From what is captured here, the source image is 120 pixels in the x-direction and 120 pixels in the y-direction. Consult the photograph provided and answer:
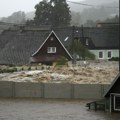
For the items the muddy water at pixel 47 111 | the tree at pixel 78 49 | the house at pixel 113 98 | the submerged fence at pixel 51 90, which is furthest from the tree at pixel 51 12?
the house at pixel 113 98

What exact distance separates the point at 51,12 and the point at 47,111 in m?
71.5

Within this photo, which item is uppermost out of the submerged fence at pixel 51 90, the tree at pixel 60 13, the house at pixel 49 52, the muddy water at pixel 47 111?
the tree at pixel 60 13

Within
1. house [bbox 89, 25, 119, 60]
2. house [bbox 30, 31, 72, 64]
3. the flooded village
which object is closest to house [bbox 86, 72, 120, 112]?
the flooded village

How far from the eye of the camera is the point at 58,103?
4044cm

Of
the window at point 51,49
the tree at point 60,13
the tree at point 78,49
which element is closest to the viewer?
the window at point 51,49

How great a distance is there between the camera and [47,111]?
116ft

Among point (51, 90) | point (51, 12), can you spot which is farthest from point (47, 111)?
point (51, 12)

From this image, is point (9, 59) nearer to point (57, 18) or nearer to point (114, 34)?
point (114, 34)

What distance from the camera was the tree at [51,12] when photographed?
103938 millimetres

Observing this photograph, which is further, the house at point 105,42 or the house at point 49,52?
the house at point 105,42

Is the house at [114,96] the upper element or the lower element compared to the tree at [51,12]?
lower

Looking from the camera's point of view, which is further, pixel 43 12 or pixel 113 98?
pixel 43 12

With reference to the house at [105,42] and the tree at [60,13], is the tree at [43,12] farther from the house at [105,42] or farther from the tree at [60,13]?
the house at [105,42]

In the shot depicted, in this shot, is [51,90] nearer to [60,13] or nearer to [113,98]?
[113,98]
